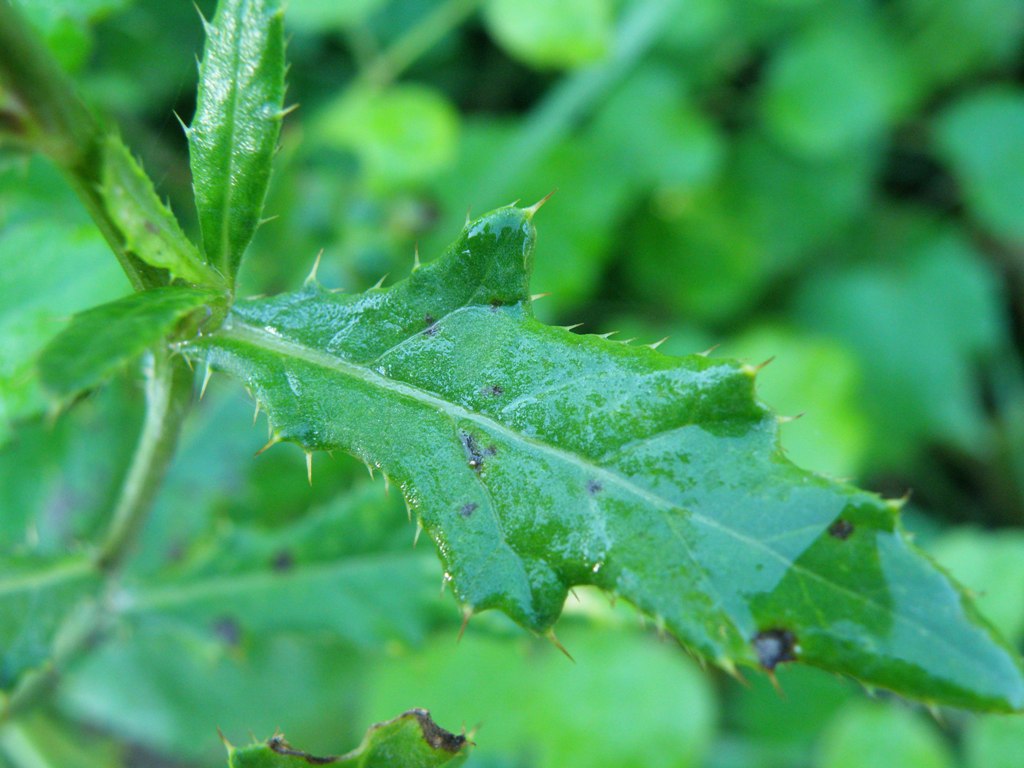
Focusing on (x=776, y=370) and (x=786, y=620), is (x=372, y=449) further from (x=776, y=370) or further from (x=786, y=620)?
(x=776, y=370)

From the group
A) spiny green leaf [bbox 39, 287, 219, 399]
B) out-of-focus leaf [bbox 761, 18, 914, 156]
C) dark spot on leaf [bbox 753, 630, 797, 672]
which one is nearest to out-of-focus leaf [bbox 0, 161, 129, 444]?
spiny green leaf [bbox 39, 287, 219, 399]

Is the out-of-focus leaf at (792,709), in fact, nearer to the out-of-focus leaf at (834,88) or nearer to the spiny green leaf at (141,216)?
the out-of-focus leaf at (834,88)

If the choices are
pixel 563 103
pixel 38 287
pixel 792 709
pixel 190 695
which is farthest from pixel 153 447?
pixel 792 709

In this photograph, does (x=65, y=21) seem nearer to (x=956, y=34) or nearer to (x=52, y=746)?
(x=52, y=746)

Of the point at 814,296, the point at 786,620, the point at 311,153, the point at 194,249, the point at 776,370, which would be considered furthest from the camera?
the point at 814,296

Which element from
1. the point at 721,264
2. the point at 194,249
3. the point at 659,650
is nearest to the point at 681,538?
the point at 194,249

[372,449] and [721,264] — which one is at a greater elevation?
[372,449]

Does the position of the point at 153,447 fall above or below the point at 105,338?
below
